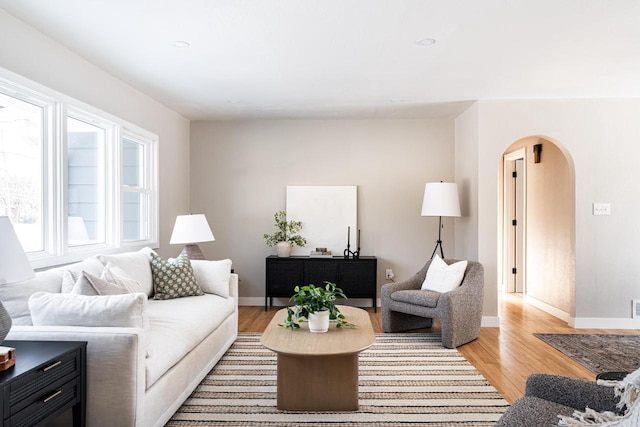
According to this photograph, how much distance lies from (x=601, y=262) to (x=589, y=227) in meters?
0.40

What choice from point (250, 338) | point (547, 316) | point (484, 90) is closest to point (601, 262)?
point (547, 316)

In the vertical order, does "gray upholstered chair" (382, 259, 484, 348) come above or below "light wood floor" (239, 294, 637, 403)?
above

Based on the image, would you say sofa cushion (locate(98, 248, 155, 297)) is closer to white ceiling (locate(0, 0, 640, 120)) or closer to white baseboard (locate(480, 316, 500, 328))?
white ceiling (locate(0, 0, 640, 120))

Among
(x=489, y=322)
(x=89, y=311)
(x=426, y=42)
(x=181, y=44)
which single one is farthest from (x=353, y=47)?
(x=489, y=322)

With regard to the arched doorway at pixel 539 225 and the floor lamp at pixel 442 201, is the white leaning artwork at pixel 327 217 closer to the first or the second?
the floor lamp at pixel 442 201

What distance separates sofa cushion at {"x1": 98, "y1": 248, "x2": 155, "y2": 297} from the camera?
129 inches

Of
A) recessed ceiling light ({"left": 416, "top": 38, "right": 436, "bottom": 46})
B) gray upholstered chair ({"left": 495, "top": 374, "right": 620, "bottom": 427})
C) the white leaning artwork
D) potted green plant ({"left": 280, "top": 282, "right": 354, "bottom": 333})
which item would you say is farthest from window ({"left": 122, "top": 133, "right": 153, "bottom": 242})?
gray upholstered chair ({"left": 495, "top": 374, "right": 620, "bottom": 427})

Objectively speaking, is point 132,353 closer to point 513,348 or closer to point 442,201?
point 513,348

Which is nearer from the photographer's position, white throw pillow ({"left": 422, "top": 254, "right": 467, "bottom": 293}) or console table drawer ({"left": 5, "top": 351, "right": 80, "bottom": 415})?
console table drawer ({"left": 5, "top": 351, "right": 80, "bottom": 415})

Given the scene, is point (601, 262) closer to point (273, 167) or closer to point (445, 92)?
point (445, 92)

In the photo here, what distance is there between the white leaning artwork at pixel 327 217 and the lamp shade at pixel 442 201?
111cm

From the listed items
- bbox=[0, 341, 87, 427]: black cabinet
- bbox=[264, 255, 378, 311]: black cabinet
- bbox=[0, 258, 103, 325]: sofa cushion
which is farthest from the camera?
bbox=[264, 255, 378, 311]: black cabinet

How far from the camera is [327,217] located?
570 centimetres

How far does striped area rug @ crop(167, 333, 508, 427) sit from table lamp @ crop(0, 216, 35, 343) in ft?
3.59
